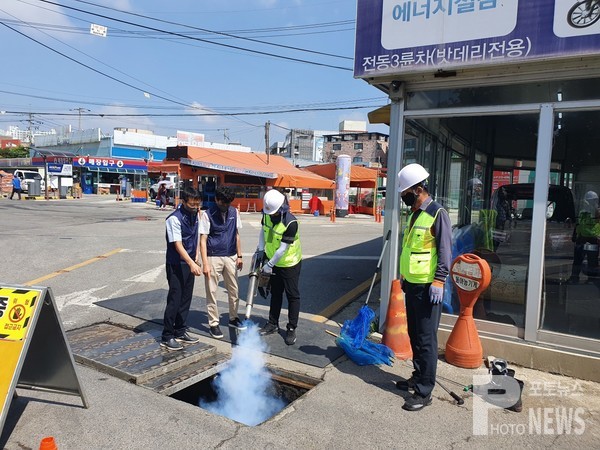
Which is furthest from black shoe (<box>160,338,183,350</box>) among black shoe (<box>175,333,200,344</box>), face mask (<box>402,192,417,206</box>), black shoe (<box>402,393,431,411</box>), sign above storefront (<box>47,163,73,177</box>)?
sign above storefront (<box>47,163,73,177</box>)

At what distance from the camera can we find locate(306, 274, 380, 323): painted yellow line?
6.06 m

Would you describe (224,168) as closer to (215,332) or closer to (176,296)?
(215,332)

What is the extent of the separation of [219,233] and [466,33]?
3.34m

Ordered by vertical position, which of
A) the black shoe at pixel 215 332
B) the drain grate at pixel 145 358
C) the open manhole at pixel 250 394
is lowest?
the open manhole at pixel 250 394

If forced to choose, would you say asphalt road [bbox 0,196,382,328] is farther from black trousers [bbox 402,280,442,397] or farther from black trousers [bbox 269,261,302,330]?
Result: black trousers [bbox 402,280,442,397]

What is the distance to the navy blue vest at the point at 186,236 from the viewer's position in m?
4.57

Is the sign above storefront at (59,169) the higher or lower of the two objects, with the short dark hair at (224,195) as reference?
higher

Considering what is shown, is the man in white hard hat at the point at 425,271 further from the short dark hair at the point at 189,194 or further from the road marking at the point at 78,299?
the road marking at the point at 78,299

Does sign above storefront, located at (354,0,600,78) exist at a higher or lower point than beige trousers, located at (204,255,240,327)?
higher

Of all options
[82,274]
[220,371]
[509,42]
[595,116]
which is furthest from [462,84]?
[82,274]

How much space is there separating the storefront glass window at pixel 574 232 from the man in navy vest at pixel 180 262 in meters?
3.71

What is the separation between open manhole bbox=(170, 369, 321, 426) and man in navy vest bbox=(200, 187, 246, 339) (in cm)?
84

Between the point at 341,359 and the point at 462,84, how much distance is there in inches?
130

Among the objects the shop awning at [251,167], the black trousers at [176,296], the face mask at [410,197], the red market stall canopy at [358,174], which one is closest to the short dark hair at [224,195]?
the black trousers at [176,296]
